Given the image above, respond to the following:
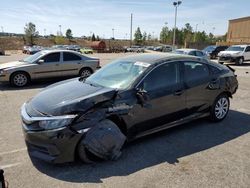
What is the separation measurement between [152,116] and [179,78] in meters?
0.97

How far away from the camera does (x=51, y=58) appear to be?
34.1 ft

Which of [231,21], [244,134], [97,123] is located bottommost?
[244,134]

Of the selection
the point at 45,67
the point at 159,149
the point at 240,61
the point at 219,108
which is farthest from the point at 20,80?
the point at 240,61

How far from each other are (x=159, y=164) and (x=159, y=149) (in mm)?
502

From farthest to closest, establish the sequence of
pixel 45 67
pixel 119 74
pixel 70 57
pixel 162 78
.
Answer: pixel 70 57 → pixel 45 67 → pixel 119 74 → pixel 162 78

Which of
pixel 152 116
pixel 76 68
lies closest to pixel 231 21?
pixel 76 68

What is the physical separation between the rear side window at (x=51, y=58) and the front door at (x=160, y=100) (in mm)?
6915

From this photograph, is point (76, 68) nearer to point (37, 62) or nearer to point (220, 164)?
point (37, 62)

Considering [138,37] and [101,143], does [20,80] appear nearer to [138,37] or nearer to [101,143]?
[101,143]

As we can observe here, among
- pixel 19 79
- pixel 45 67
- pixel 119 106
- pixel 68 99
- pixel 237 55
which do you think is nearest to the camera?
pixel 68 99

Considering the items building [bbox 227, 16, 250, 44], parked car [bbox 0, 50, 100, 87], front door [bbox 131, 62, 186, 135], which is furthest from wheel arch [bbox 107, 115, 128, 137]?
building [bbox 227, 16, 250, 44]

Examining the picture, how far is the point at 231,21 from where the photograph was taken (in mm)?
77000

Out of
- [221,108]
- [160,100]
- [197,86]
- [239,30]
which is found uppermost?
[239,30]

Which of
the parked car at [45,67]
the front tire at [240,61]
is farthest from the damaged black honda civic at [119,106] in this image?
the front tire at [240,61]
